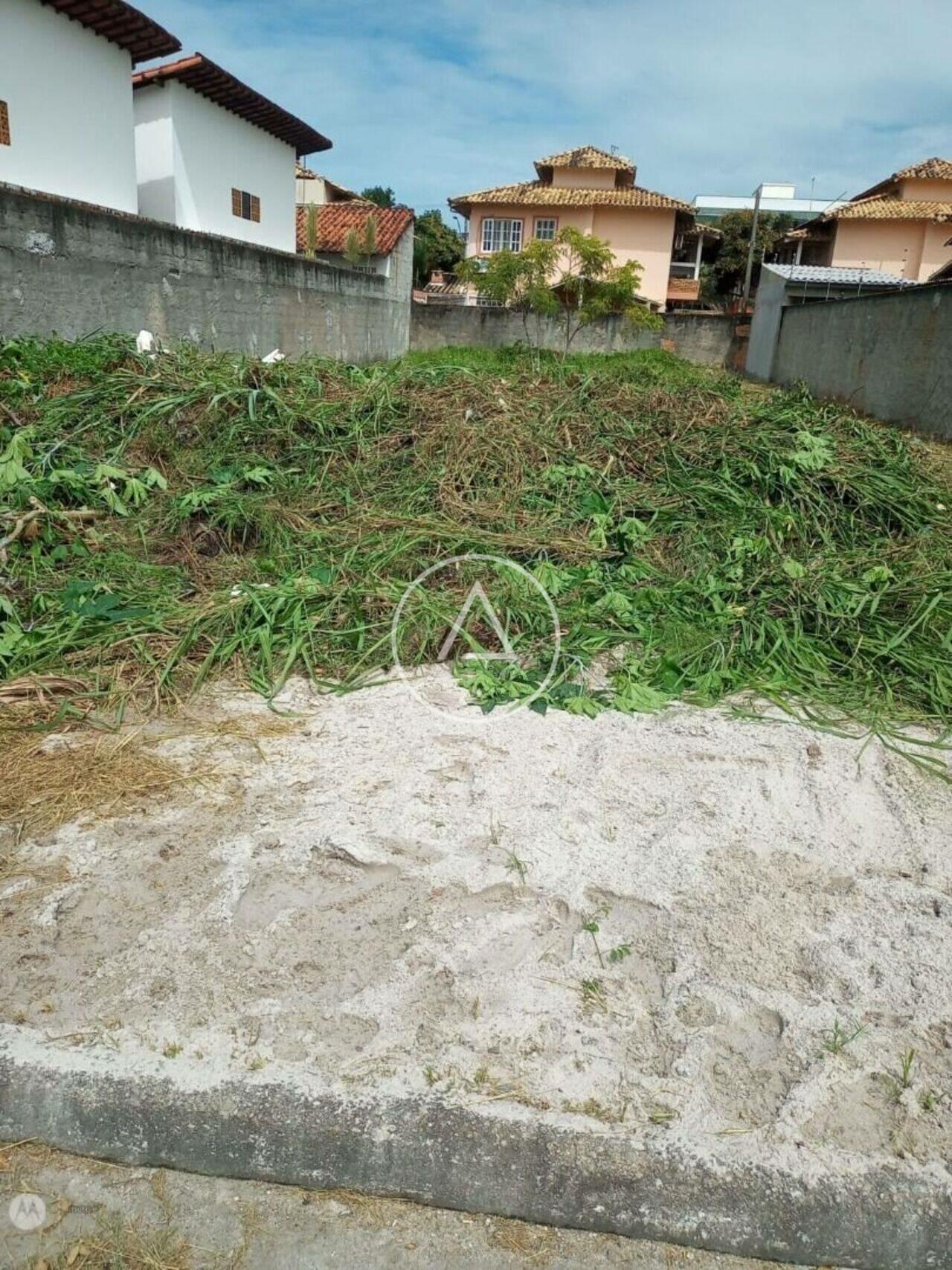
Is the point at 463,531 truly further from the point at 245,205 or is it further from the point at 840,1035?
the point at 245,205

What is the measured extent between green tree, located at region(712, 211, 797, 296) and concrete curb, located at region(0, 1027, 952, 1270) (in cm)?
3839

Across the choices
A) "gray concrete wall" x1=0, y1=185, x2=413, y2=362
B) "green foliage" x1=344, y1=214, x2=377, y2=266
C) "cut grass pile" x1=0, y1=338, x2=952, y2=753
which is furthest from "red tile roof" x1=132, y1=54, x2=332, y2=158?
"cut grass pile" x1=0, y1=338, x2=952, y2=753

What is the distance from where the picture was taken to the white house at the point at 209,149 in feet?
48.9

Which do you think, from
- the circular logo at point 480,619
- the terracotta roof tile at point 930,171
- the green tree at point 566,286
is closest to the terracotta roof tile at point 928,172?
the terracotta roof tile at point 930,171

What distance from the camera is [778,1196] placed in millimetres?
1679

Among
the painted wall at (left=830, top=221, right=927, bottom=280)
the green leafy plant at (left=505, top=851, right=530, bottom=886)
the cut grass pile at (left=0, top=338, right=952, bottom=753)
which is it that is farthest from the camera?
Answer: the painted wall at (left=830, top=221, right=927, bottom=280)

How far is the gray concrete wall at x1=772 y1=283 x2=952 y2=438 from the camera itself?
9.66 metres

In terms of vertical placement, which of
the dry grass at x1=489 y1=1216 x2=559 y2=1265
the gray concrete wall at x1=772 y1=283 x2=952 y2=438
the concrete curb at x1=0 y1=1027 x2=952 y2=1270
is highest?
the gray concrete wall at x1=772 y1=283 x2=952 y2=438

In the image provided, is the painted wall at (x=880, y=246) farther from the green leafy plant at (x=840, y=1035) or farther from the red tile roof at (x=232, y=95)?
the green leafy plant at (x=840, y=1035)

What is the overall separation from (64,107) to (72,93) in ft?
0.90

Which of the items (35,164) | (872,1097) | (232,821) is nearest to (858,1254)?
(872,1097)

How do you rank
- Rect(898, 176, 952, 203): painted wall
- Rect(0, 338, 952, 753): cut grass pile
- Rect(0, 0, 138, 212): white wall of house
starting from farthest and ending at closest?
Rect(898, 176, 952, 203): painted wall → Rect(0, 0, 138, 212): white wall of house → Rect(0, 338, 952, 753): cut grass pile

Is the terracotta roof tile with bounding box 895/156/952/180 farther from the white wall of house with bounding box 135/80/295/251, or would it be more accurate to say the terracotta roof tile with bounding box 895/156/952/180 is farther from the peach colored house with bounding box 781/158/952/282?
the white wall of house with bounding box 135/80/295/251

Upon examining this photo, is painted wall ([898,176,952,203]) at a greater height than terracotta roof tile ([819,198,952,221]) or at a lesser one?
greater
